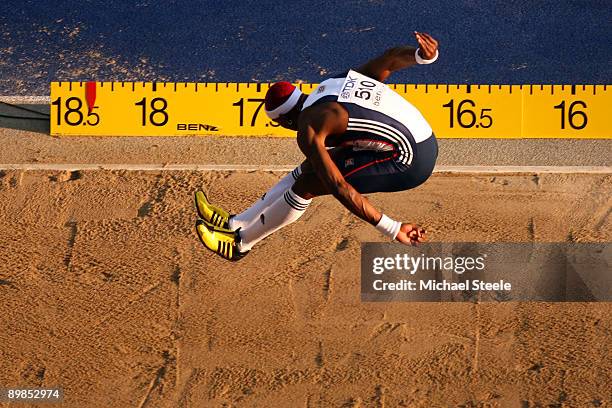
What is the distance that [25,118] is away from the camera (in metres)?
15.1

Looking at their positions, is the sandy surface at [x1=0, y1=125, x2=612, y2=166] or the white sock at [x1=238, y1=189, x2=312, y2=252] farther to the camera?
the sandy surface at [x1=0, y1=125, x2=612, y2=166]

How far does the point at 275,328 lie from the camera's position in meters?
12.2

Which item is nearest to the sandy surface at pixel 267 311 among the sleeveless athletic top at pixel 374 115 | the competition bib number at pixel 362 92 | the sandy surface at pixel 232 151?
the sandy surface at pixel 232 151

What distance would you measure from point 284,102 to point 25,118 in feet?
19.9

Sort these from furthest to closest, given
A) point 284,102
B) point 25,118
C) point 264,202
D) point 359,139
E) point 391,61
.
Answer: point 25,118, point 264,202, point 391,61, point 284,102, point 359,139

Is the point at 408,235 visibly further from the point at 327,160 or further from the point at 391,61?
the point at 391,61

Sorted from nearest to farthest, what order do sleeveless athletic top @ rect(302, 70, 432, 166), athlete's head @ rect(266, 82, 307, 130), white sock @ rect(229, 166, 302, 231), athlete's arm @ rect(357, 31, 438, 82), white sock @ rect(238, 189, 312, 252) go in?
sleeveless athletic top @ rect(302, 70, 432, 166) < athlete's head @ rect(266, 82, 307, 130) < athlete's arm @ rect(357, 31, 438, 82) < white sock @ rect(238, 189, 312, 252) < white sock @ rect(229, 166, 302, 231)

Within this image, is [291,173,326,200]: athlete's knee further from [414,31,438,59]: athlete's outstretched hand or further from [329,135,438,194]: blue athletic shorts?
[414,31,438,59]: athlete's outstretched hand

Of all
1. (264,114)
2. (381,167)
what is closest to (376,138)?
(381,167)

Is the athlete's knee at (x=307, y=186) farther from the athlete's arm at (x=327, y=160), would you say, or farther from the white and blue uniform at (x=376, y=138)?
the athlete's arm at (x=327, y=160)

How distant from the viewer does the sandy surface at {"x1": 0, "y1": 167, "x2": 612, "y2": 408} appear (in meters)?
11.7

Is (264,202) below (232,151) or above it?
below

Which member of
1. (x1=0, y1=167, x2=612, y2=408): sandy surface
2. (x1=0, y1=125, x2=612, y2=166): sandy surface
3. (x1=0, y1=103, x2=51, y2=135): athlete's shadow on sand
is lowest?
(x1=0, y1=167, x2=612, y2=408): sandy surface

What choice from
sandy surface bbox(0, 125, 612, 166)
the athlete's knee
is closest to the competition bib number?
the athlete's knee
